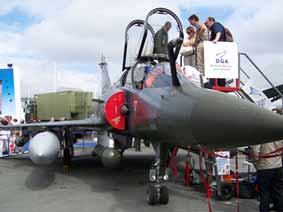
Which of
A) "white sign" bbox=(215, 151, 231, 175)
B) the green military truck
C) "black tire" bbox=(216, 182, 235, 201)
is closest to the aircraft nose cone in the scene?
"black tire" bbox=(216, 182, 235, 201)

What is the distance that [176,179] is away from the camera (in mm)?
8961

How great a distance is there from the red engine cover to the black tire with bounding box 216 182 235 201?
2.31 meters

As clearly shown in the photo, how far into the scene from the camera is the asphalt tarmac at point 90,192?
6.07 meters

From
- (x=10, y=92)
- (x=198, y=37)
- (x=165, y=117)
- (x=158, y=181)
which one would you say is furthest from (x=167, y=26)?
(x=10, y=92)

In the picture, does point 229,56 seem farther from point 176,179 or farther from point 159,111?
point 176,179

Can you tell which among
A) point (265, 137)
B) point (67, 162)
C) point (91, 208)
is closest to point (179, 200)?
point (91, 208)

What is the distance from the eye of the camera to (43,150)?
735 centimetres

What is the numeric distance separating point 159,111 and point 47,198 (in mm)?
3225

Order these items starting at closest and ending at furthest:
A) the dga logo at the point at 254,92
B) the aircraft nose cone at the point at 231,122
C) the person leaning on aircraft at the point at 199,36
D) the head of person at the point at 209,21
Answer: the aircraft nose cone at the point at 231,122
the person leaning on aircraft at the point at 199,36
the dga logo at the point at 254,92
the head of person at the point at 209,21

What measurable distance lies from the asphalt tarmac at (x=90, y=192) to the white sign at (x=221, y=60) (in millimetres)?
2627

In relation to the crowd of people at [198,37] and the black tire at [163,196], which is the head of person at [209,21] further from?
the black tire at [163,196]

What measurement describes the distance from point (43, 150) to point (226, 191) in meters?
3.95

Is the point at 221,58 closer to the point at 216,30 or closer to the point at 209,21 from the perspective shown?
the point at 216,30

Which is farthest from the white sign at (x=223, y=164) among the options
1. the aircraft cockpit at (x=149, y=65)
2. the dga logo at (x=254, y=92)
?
the aircraft cockpit at (x=149, y=65)
